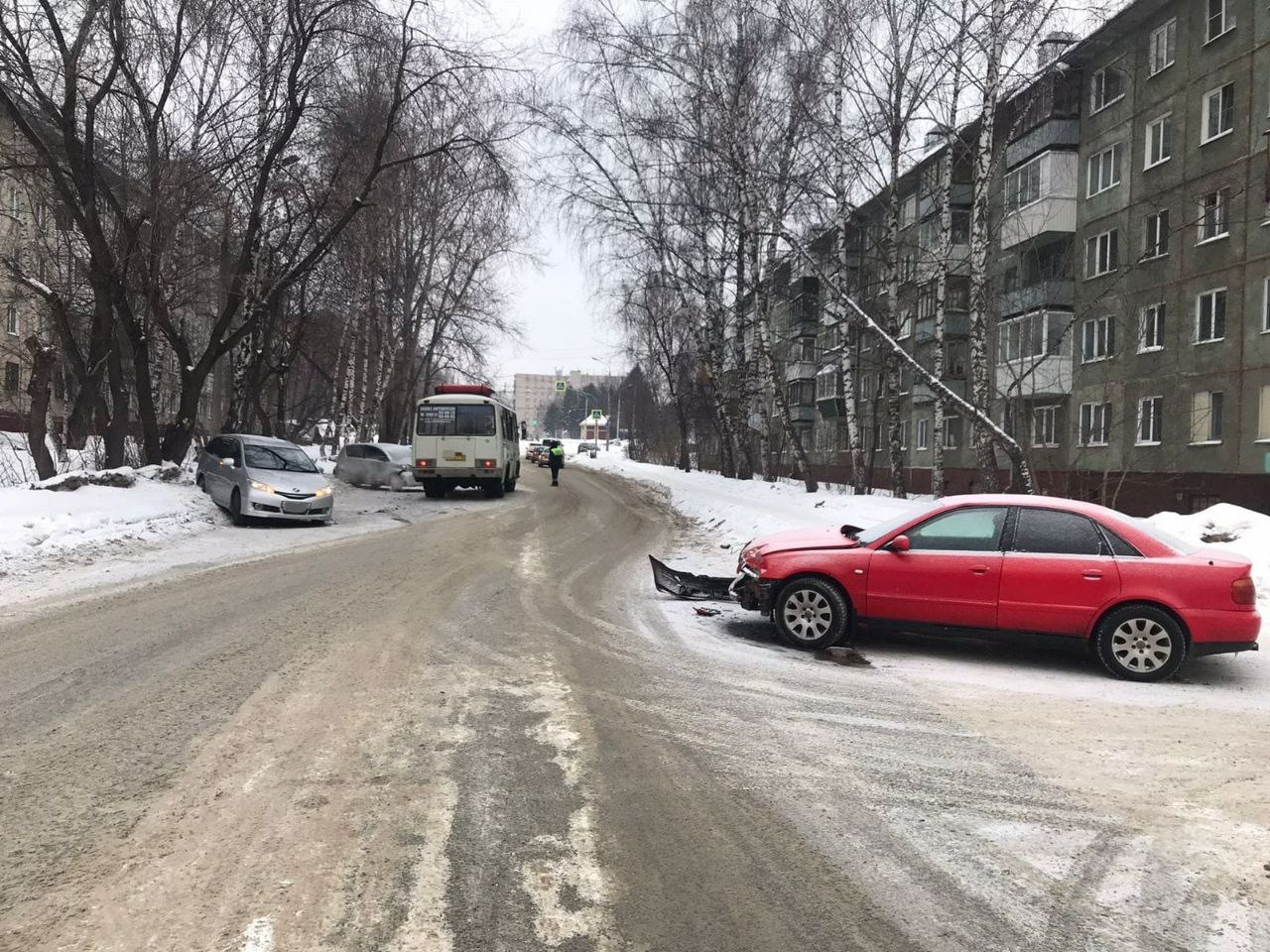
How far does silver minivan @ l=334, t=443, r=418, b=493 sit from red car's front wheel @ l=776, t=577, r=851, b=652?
70.7 feet

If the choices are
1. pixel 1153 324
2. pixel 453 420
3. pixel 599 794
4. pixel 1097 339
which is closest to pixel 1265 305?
pixel 1153 324

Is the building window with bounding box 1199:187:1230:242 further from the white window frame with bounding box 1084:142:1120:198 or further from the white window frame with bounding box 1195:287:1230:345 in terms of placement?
the white window frame with bounding box 1084:142:1120:198

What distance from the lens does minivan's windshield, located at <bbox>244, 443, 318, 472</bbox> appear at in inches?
658

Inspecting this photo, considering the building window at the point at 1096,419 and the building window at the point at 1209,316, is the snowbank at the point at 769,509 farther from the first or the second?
the building window at the point at 1209,316

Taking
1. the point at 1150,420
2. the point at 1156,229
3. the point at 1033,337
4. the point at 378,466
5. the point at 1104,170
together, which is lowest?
the point at 378,466

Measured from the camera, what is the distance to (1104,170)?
2577 cm

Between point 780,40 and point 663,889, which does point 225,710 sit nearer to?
point 663,889

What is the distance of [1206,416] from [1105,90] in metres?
10.9

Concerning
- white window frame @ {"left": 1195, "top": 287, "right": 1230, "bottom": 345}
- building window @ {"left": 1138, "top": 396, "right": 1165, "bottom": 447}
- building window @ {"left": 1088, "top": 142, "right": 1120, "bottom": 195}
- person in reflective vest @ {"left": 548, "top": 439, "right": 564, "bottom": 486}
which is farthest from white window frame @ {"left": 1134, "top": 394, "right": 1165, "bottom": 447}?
person in reflective vest @ {"left": 548, "top": 439, "right": 564, "bottom": 486}

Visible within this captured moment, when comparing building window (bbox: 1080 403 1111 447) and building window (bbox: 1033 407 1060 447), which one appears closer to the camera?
building window (bbox: 1080 403 1111 447)

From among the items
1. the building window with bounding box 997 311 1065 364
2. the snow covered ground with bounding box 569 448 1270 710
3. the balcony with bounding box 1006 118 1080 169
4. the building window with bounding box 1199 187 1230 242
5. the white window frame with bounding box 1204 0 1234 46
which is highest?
the white window frame with bounding box 1204 0 1234 46

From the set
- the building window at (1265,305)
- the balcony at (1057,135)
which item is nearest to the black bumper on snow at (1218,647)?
the building window at (1265,305)

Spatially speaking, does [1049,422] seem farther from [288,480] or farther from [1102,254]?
[288,480]

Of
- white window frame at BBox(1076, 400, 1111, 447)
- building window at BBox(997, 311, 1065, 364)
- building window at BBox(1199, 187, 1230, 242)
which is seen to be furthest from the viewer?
white window frame at BBox(1076, 400, 1111, 447)
